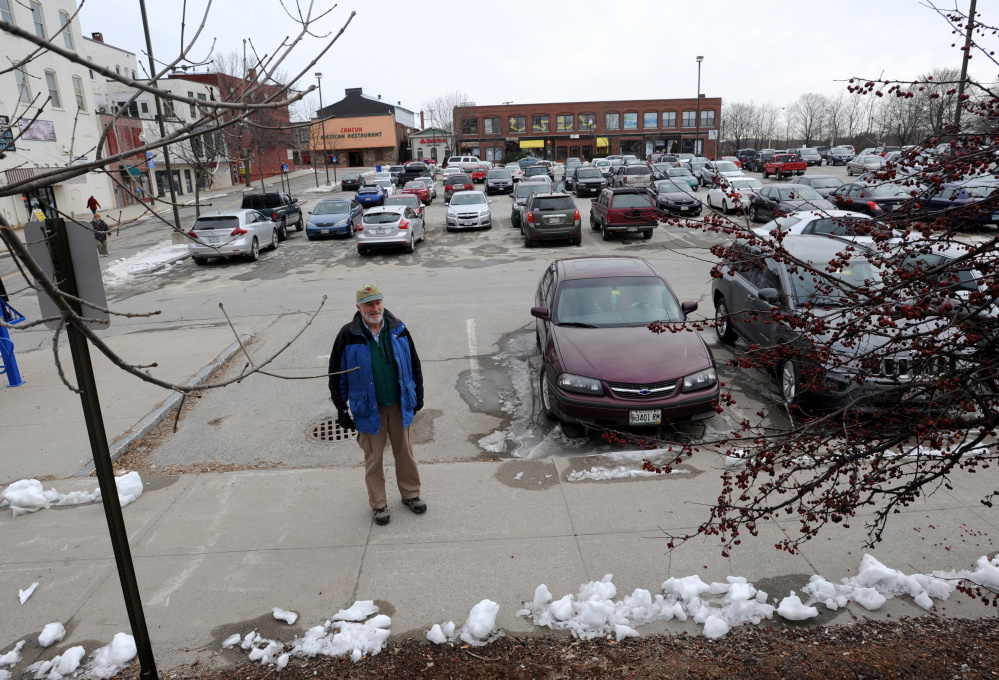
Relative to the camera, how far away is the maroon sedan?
671 cm

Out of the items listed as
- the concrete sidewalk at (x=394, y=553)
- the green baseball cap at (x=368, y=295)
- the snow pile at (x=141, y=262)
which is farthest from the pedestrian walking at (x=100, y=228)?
the green baseball cap at (x=368, y=295)

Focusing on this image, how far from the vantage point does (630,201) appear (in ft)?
71.6

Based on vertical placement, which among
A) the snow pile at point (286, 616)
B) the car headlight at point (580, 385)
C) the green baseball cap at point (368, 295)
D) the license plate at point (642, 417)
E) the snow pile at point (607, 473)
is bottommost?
the snow pile at point (607, 473)

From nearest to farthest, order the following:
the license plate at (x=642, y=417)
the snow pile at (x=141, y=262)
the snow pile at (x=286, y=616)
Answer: the snow pile at (x=286, y=616)
the license plate at (x=642, y=417)
the snow pile at (x=141, y=262)

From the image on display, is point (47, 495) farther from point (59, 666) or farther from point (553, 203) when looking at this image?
point (553, 203)

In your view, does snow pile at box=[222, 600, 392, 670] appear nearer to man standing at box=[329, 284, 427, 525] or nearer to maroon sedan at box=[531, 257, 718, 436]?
man standing at box=[329, 284, 427, 525]

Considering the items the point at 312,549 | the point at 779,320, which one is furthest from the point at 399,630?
the point at 779,320

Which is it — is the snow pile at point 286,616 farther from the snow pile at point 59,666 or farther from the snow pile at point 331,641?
the snow pile at point 59,666

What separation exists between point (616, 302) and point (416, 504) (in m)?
3.67

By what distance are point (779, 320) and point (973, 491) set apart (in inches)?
169

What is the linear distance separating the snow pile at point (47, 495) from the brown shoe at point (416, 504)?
254 centimetres

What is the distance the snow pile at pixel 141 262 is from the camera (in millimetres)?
19906

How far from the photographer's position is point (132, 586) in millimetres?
3525

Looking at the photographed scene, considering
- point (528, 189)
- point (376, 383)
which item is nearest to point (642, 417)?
point (376, 383)
